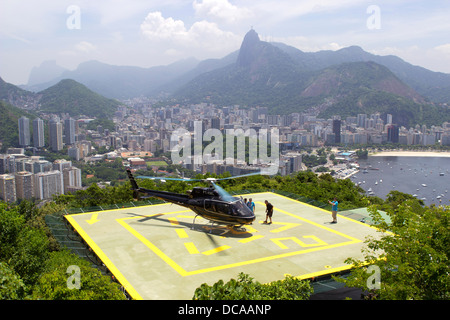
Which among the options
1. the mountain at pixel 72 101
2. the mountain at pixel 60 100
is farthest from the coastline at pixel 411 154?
the mountain at pixel 60 100

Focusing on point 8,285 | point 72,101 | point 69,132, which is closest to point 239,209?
point 8,285

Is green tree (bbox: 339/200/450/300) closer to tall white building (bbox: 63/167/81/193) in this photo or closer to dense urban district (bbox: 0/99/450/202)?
dense urban district (bbox: 0/99/450/202)

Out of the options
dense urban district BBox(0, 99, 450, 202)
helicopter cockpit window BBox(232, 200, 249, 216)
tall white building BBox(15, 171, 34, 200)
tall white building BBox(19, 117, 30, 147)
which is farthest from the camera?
tall white building BBox(19, 117, 30, 147)

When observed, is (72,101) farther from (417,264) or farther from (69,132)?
(417,264)

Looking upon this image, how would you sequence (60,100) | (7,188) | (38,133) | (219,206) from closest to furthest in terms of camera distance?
(219,206) < (7,188) < (38,133) < (60,100)

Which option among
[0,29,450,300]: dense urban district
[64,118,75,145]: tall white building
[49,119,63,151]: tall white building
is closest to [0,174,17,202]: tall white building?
[0,29,450,300]: dense urban district
